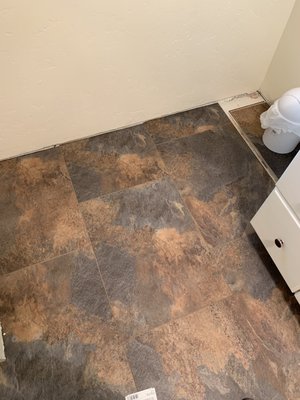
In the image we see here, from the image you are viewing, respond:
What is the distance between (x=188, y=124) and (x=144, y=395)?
1118 millimetres

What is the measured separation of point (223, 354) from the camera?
1000mm

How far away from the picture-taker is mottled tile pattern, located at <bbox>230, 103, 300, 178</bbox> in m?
1.41

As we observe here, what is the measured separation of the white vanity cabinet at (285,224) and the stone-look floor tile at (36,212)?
64cm

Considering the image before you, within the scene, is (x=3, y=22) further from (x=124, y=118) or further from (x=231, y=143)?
(x=231, y=143)

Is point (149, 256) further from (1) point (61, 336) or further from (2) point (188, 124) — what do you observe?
(2) point (188, 124)

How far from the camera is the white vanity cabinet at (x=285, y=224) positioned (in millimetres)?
844

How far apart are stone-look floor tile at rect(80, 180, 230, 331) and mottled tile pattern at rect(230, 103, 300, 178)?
0.46m

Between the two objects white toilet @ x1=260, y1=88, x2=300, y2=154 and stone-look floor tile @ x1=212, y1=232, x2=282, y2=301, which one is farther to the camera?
white toilet @ x1=260, y1=88, x2=300, y2=154

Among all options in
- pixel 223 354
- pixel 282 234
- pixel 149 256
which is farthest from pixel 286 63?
pixel 223 354

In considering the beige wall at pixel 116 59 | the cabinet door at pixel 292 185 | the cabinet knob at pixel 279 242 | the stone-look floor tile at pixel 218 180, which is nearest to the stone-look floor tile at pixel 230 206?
the stone-look floor tile at pixel 218 180

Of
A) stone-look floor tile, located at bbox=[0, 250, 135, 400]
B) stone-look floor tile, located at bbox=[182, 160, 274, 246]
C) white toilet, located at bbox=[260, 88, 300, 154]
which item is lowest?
stone-look floor tile, located at bbox=[0, 250, 135, 400]

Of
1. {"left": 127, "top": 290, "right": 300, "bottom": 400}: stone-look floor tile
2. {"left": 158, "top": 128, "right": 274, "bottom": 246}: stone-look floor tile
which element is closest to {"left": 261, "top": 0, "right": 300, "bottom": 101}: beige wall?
{"left": 158, "top": 128, "right": 274, "bottom": 246}: stone-look floor tile

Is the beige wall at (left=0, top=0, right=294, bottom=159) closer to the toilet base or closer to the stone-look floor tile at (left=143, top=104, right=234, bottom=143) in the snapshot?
the stone-look floor tile at (left=143, top=104, right=234, bottom=143)

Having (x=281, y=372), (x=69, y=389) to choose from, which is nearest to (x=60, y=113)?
(x=69, y=389)
